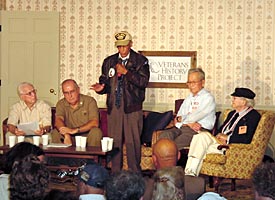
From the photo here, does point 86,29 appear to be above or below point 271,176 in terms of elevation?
above

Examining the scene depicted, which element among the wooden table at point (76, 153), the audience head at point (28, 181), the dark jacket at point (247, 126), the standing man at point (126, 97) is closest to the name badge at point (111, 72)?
the standing man at point (126, 97)

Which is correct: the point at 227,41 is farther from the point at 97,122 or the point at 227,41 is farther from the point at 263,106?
the point at 97,122

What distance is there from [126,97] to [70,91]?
65 cm

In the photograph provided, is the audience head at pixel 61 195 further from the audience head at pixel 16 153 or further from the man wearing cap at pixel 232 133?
the man wearing cap at pixel 232 133

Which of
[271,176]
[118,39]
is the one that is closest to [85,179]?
[271,176]

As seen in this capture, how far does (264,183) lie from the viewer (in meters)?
3.26

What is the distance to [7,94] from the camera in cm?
959

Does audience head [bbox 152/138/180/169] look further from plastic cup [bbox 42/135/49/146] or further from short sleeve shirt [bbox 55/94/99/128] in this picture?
short sleeve shirt [bbox 55/94/99/128]

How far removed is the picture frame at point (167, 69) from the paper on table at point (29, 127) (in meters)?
2.26

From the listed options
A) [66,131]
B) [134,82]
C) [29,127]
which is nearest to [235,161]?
[134,82]

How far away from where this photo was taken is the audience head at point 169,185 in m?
3.55

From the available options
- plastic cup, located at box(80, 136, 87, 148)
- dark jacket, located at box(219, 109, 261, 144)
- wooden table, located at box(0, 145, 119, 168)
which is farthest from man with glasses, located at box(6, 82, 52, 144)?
dark jacket, located at box(219, 109, 261, 144)

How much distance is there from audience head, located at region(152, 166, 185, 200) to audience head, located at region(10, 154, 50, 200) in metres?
0.67

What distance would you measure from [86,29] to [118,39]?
164cm
